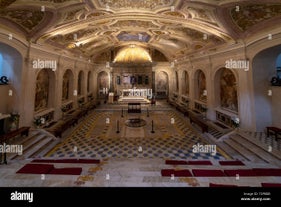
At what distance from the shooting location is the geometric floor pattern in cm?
718

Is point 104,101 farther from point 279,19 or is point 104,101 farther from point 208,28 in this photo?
point 279,19

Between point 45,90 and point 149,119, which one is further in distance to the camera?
point 149,119

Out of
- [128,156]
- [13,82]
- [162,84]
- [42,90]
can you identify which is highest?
[162,84]

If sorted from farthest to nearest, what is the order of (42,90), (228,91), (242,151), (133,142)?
(42,90) < (228,91) < (133,142) < (242,151)

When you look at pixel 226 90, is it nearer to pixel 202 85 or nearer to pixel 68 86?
pixel 202 85

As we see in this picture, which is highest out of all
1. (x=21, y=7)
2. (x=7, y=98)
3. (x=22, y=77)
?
(x=21, y=7)

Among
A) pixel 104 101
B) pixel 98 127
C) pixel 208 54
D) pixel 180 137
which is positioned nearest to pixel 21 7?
pixel 98 127

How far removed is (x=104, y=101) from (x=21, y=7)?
50.7ft

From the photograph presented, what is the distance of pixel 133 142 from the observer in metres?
8.56

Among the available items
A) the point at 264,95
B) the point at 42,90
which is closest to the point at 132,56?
the point at 42,90

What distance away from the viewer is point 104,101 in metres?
20.8

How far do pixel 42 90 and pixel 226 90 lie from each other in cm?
1179

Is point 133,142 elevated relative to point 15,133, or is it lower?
lower

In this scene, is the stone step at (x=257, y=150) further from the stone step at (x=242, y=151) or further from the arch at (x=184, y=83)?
the arch at (x=184, y=83)
